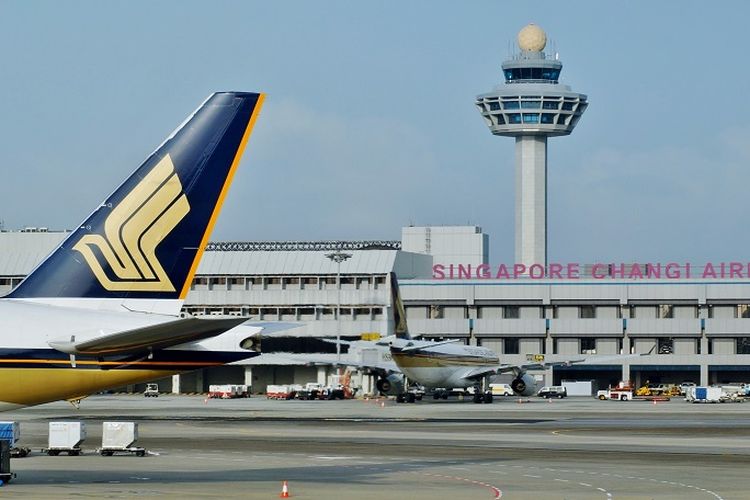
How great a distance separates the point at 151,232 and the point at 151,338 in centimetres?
358

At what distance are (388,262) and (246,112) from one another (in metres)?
142

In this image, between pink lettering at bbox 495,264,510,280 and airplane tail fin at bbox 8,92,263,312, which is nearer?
airplane tail fin at bbox 8,92,263,312

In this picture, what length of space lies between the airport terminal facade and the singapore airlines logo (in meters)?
136

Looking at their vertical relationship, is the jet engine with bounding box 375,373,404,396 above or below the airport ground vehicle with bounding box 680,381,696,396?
above

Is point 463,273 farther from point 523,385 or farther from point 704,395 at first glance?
point 704,395

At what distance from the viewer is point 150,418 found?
91.1 metres

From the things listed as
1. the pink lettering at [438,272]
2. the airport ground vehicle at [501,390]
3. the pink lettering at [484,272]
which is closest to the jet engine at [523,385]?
the airport ground vehicle at [501,390]

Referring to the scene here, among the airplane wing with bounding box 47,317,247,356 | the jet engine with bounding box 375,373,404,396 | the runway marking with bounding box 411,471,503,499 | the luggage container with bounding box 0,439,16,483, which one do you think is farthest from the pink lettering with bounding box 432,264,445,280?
the airplane wing with bounding box 47,317,247,356

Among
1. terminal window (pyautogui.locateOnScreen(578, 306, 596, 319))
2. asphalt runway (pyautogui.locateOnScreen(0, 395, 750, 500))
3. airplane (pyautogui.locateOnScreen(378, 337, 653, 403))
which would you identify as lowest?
asphalt runway (pyautogui.locateOnScreen(0, 395, 750, 500))

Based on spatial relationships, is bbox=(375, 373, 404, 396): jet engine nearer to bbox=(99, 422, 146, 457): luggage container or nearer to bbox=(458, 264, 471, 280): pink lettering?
bbox=(458, 264, 471, 280): pink lettering

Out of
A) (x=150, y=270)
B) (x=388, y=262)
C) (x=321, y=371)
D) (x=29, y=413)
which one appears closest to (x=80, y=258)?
(x=150, y=270)

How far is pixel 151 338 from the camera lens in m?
33.8

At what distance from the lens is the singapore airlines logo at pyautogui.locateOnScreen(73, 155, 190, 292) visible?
3609 centimetres

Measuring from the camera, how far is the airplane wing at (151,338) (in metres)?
32.6
